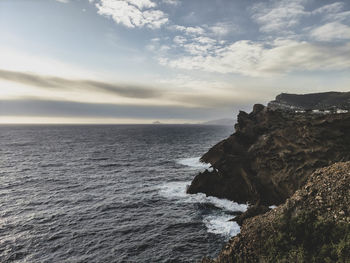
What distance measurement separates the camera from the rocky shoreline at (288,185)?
13316 millimetres

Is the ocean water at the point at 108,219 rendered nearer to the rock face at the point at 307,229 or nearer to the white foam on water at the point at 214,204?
the white foam on water at the point at 214,204

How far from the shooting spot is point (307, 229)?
13805 millimetres

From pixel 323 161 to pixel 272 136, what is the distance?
10368 millimetres

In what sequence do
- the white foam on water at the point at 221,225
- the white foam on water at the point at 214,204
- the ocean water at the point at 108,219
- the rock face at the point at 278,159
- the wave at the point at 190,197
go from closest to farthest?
1. the ocean water at the point at 108,219
2. the white foam on water at the point at 221,225
3. the white foam on water at the point at 214,204
4. the rock face at the point at 278,159
5. the wave at the point at 190,197

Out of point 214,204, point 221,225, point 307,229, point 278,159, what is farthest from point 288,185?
point 307,229

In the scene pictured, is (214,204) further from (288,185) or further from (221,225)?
(288,185)

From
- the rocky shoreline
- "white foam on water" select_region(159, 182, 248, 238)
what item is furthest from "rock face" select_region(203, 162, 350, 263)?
"white foam on water" select_region(159, 182, 248, 238)

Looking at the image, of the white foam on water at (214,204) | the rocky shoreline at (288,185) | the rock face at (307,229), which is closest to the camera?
the rock face at (307,229)

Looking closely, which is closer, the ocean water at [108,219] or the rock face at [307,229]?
the rock face at [307,229]

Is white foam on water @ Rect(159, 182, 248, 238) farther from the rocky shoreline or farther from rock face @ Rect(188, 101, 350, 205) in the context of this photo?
rock face @ Rect(188, 101, 350, 205)

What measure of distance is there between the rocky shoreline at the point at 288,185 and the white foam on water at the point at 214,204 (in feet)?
5.24

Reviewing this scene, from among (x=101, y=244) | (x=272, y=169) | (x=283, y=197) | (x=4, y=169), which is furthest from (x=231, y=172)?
(x=4, y=169)

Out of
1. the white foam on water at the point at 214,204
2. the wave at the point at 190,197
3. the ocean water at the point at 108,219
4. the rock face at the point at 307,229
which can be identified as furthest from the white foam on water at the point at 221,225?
the rock face at the point at 307,229

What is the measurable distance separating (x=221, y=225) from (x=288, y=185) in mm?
13069
